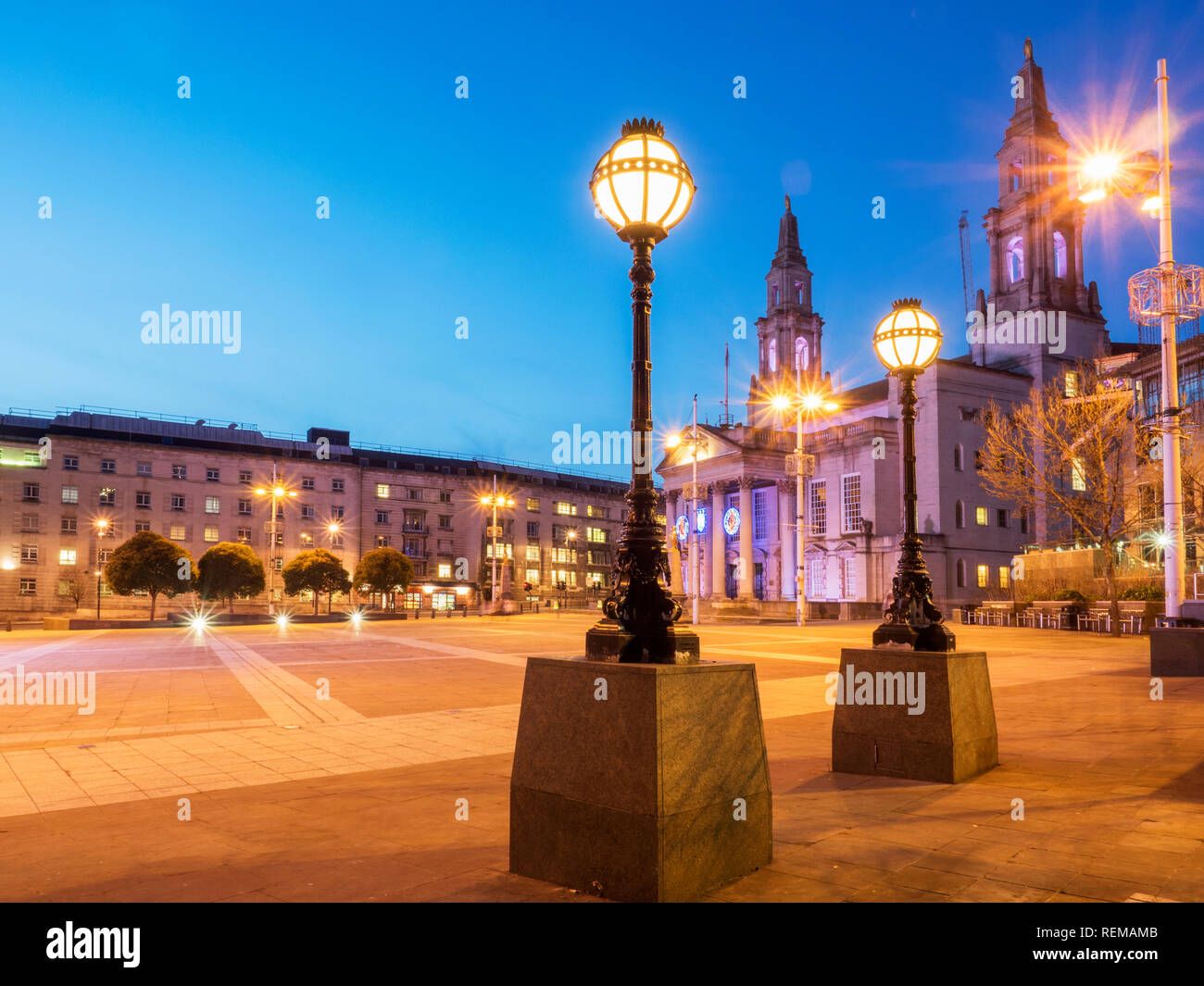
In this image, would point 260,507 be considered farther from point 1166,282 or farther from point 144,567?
point 1166,282

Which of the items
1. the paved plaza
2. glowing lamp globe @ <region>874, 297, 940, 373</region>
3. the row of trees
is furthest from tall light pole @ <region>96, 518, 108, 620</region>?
glowing lamp globe @ <region>874, 297, 940, 373</region>

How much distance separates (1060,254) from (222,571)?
6602 cm

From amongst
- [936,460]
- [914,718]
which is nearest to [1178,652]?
[914,718]

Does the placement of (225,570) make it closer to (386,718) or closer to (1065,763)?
(386,718)

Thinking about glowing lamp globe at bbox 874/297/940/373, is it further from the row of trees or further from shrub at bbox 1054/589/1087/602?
the row of trees

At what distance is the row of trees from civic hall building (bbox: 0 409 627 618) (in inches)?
129

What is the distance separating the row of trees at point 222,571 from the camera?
4769 centimetres

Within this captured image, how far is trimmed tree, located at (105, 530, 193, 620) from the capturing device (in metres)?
47.5

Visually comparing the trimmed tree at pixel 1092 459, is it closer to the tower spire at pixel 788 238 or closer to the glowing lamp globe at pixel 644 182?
the glowing lamp globe at pixel 644 182

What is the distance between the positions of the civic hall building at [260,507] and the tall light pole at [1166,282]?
4862cm

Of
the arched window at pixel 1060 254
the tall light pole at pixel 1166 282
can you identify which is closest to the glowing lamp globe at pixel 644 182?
the tall light pole at pixel 1166 282

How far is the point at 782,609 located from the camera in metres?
61.4
